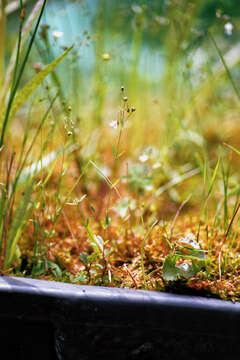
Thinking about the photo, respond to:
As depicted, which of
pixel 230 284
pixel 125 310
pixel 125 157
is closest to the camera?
pixel 125 310

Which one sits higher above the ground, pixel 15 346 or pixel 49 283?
pixel 49 283

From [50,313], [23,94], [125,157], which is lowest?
[125,157]

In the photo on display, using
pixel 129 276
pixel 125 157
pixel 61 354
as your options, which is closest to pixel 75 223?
pixel 129 276

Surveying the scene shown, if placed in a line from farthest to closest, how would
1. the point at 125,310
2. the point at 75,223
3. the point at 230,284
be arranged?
the point at 75,223, the point at 230,284, the point at 125,310

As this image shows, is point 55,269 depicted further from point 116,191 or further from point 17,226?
point 116,191

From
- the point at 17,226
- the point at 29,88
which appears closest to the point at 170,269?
the point at 17,226

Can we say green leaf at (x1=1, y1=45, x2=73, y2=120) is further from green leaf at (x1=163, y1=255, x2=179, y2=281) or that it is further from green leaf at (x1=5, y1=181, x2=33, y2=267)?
green leaf at (x1=163, y1=255, x2=179, y2=281)

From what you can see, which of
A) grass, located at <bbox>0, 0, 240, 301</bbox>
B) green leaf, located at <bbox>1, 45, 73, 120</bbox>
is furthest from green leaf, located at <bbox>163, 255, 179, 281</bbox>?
green leaf, located at <bbox>1, 45, 73, 120</bbox>

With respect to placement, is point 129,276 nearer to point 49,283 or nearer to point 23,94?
point 49,283

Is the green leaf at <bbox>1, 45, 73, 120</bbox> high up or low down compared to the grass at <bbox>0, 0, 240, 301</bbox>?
up
